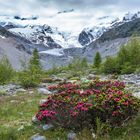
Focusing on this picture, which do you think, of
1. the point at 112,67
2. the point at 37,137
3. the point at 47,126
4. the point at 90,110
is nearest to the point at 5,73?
the point at 112,67

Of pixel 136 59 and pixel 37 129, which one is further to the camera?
pixel 136 59

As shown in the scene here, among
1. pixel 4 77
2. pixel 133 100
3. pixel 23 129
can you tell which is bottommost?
pixel 4 77

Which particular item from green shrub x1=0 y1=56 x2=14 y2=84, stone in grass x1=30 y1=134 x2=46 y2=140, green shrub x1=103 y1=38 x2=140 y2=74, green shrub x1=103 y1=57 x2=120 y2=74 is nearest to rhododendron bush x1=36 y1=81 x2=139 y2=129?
stone in grass x1=30 y1=134 x2=46 y2=140

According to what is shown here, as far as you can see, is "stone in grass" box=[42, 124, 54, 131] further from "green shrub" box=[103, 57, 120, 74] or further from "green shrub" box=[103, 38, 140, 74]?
"green shrub" box=[103, 57, 120, 74]

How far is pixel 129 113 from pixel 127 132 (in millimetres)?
634

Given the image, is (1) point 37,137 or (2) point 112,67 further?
(2) point 112,67

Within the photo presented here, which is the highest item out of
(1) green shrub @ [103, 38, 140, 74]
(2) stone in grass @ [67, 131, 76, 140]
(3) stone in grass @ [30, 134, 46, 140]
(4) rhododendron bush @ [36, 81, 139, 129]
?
(4) rhododendron bush @ [36, 81, 139, 129]

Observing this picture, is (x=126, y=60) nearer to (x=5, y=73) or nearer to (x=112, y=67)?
(x=112, y=67)

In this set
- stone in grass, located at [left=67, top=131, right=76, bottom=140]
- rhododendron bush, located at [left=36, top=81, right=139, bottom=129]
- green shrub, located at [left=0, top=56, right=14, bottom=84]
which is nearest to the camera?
stone in grass, located at [left=67, top=131, right=76, bottom=140]

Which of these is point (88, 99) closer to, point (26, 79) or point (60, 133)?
point (60, 133)

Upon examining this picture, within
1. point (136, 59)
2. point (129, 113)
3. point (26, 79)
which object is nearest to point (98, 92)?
point (129, 113)

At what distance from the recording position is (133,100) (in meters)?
12.8

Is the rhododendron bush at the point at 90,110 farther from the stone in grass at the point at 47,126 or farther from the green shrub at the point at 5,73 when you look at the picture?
the green shrub at the point at 5,73

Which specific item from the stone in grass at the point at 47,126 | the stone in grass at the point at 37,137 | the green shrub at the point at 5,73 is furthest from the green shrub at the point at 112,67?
the stone in grass at the point at 37,137
